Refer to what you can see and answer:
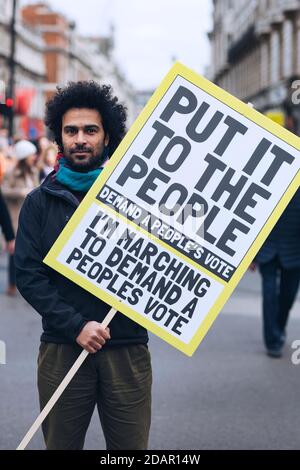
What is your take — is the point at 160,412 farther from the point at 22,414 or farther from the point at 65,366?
the point at 65,366

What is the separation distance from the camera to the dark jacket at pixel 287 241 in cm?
815

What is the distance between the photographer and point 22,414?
6008 millimetres

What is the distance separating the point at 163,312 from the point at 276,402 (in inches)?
124

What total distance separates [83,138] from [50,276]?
0.51 m

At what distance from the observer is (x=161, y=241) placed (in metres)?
3.53

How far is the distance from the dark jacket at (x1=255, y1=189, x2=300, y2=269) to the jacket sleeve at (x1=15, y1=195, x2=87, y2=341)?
4753 millimetres

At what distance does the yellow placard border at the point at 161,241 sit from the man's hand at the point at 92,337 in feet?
0.35

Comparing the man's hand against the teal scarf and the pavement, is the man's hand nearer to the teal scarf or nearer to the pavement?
the teal scarf

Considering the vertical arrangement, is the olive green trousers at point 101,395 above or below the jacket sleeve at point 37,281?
below

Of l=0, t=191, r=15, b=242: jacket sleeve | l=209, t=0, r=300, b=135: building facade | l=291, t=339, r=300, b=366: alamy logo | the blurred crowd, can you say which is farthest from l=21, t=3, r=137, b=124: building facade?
l=291, t=339, r=300, b=366: alamy logo

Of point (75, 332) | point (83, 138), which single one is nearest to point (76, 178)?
point (83, 138)

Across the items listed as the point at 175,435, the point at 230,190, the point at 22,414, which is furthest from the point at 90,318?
the point at 22,414

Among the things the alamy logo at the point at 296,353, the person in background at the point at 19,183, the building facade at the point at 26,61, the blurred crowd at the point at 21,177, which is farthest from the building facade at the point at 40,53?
the alamy logo at the point at 296,353

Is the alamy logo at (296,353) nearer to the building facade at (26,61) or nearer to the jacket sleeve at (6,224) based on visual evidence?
the jacket sleeve at (6,224)
